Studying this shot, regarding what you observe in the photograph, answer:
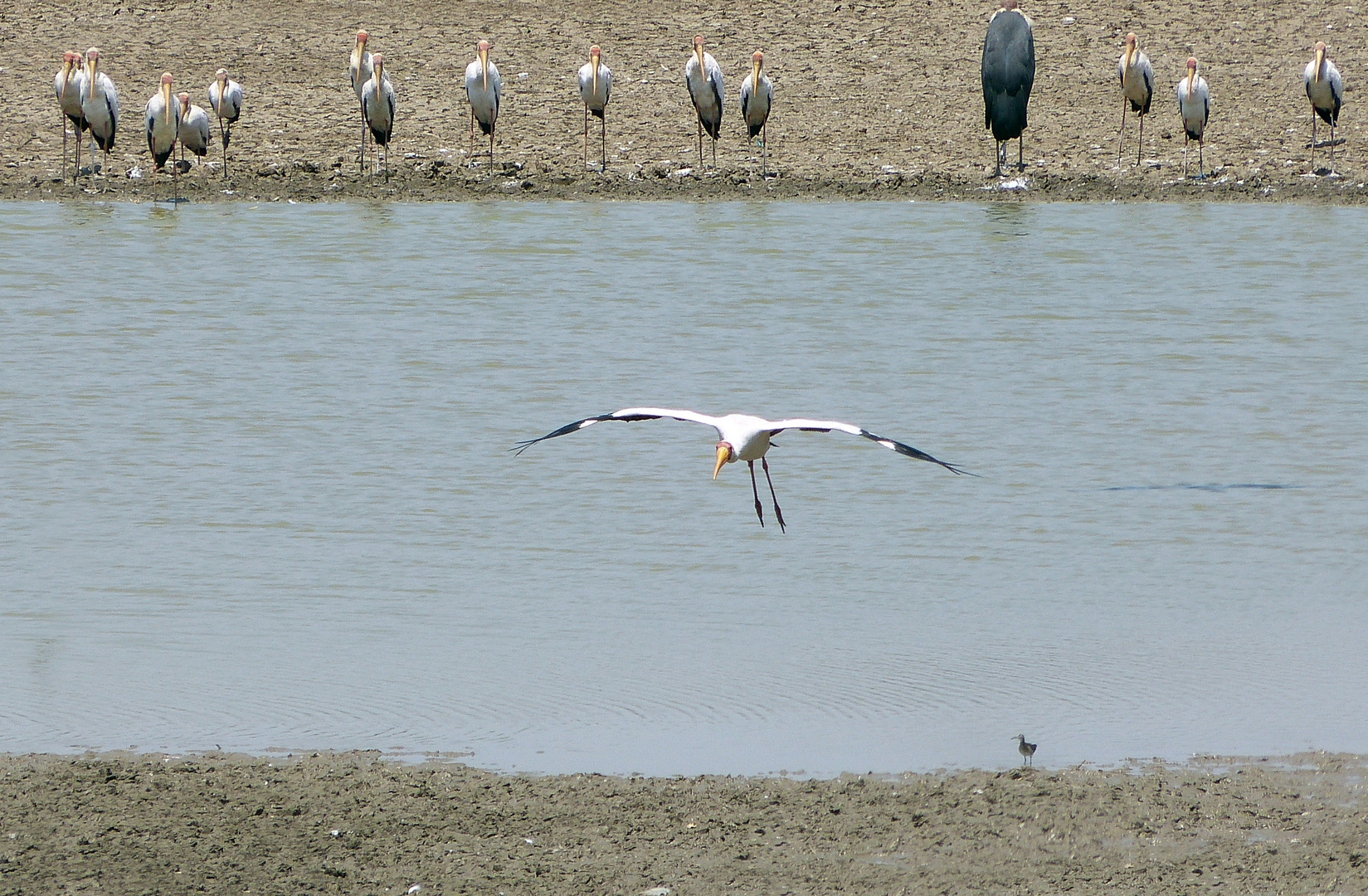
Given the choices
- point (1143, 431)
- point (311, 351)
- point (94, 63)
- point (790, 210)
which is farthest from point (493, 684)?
point (94, 63)

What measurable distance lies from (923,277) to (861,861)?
10629 mm

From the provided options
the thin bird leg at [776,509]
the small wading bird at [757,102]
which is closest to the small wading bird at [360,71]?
the small wading bird at [757,102]

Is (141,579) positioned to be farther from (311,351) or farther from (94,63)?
(94,63)

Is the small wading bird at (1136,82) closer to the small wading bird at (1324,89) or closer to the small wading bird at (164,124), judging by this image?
the small wading bird at (1324,89)

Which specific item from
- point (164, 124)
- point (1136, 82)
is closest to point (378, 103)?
point (164, 124)

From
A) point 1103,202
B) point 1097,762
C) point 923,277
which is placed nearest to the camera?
point 1097,762

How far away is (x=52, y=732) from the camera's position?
5676 millimetres

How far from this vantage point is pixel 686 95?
67.2 ft

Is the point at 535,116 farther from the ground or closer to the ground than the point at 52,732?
farther from the ground

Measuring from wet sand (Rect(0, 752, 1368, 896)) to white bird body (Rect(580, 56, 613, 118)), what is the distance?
1396 cm

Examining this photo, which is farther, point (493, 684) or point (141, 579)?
point (141, 579)

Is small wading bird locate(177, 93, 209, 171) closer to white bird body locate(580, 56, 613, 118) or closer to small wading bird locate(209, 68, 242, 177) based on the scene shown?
small wading bird locate(209, 68, 242, 177)

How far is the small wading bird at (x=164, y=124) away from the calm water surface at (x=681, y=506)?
180 centimetres

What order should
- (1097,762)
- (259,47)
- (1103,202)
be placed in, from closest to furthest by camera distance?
(1097,762)
(1103,202)
(259,47)
